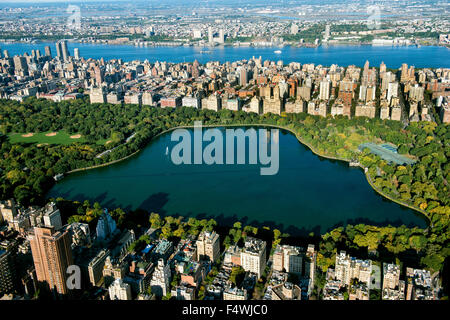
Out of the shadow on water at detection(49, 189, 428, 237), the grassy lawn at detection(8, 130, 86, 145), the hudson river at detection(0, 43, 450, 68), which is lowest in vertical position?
the shadow on water at detection(49, 189, 428, 237)

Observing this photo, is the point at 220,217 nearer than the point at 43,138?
Yes

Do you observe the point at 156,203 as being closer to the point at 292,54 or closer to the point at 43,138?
the point at 43,138

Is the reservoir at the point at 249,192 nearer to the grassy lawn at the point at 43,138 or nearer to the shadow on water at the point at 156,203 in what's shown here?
the shadow on water at the point at 156,203

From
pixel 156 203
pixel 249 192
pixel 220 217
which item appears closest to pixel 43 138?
pixel 156 203

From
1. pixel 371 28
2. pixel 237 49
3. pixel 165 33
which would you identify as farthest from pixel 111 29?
pixel 371 28

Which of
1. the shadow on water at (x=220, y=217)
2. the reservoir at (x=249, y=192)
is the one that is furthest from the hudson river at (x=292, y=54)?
the shadow on water at (x=220, y=217)

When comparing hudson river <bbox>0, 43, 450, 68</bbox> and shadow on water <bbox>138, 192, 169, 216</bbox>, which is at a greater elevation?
hudson river <bbox>0, 43, 450, 68</bbox>

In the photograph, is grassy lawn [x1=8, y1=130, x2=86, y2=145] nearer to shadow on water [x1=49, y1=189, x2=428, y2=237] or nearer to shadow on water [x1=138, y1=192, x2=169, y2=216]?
shadow on water [x1=49, y1=189, x2=428, y2=237]

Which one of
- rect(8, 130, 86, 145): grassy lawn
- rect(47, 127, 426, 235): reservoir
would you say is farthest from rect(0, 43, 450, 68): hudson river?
rect(47, 127, 426, 235): reservoir
